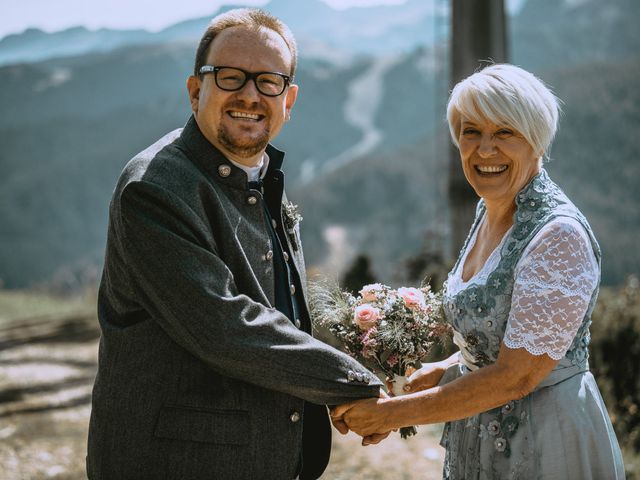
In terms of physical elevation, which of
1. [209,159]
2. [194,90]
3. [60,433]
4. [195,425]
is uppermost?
[194,90]

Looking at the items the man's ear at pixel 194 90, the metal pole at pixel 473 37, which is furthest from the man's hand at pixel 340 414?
the metal pole at pixel 473 37

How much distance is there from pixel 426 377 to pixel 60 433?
4.48 m

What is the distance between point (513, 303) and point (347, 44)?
75.1 meters

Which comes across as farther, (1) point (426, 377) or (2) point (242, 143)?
(1) point (426, 377)

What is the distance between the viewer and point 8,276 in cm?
5075

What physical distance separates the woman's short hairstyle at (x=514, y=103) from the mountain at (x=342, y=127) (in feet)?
117

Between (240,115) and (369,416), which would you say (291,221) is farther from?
(369,416)

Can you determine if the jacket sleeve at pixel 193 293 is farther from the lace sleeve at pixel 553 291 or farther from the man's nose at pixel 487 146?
the man's nose at pixel 487 146

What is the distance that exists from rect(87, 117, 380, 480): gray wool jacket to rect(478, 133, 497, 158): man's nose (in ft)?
3.16

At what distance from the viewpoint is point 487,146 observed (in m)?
2.99

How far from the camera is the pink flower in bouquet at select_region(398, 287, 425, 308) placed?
132 inches

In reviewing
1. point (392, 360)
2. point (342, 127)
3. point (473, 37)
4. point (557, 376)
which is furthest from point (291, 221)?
point (342, 127)

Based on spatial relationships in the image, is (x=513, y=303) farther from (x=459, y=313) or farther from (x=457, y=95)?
(x=457, y=95)

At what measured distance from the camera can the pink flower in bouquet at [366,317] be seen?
3.29 m
